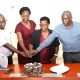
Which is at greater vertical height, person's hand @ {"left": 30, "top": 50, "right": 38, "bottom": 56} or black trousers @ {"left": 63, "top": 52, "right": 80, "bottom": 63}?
person's hand @ {"left": 30, "top": 50, "right": 38, "bottom": 56}

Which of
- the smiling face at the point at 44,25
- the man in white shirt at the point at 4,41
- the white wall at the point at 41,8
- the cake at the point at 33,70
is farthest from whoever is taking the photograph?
the white wall at the point at 41,8

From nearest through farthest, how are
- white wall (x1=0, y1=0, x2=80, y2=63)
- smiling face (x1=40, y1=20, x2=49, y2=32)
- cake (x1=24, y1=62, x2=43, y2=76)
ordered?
cake (x1=24, y1=62, x2=43, y2=76)
smiling face (x1=40, y1=20, x2=49, y2=32)
white wall (x1=0, y1=0, x2=80, y2=63)

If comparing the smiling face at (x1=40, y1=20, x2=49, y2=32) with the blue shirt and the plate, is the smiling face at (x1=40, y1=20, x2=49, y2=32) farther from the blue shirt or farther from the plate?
the plate

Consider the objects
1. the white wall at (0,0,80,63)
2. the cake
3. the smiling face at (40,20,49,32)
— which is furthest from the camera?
the white wall at (0,0,80,63)

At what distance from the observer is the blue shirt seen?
3.62m

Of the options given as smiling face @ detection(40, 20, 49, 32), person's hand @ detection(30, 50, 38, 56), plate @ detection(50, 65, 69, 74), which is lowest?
plate @ detection(50, 65, 69, 74)

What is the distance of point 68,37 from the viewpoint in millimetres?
3633

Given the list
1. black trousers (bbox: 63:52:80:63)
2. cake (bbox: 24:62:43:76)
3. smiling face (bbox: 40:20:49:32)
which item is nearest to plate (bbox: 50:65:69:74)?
cake (bbox: 24:62:43:76)

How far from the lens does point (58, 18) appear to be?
4.88m

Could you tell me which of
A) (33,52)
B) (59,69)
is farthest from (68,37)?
(59,69)

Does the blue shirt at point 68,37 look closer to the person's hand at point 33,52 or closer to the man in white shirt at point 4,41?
the person's hand at point 33,52

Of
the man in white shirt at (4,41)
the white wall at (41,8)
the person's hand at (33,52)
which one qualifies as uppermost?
the white wall at (41,8)

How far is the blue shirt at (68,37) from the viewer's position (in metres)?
3.62

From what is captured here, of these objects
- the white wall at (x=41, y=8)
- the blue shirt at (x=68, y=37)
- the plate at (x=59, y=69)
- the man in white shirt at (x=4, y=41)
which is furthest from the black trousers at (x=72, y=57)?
the white wall at (x=41, y=8)
